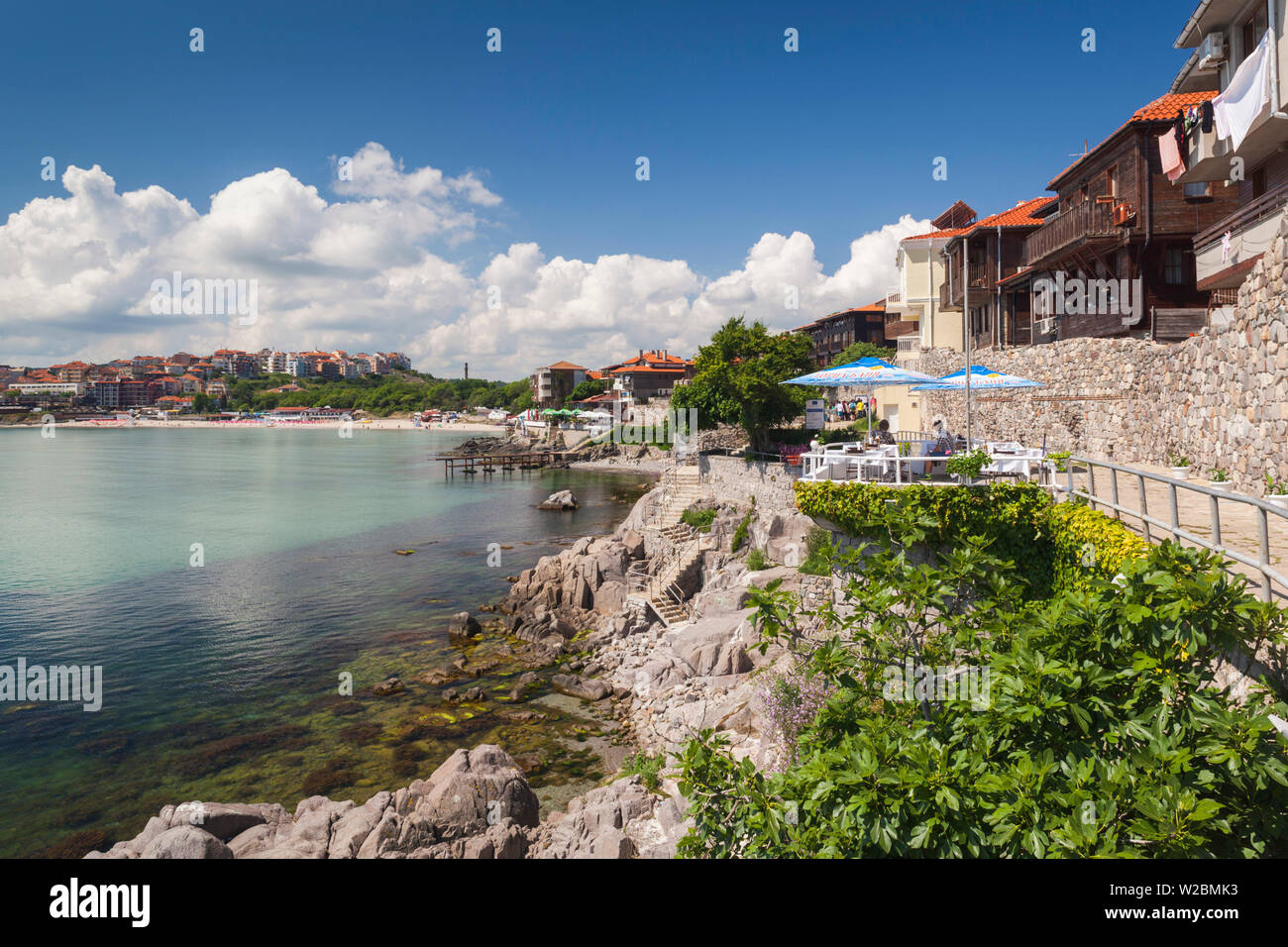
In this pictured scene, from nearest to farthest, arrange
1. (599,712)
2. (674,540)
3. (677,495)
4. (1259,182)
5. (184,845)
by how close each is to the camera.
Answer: (184,845)
(1259,182)
(599,712)
(674,540)
(677,495)

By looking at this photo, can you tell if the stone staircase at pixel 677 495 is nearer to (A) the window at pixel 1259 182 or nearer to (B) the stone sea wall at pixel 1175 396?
(B) the stone sea wall at pixel 1175 396

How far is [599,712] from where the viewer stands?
65.7ft

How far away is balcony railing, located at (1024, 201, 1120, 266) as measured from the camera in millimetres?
28344

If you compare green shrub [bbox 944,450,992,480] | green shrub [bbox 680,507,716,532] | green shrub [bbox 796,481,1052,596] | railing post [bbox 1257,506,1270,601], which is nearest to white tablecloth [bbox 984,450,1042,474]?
green shrub [bbox 944,450,992,480]

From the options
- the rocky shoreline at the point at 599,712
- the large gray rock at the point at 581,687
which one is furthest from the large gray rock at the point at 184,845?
the large gray rock at the point at 581,687

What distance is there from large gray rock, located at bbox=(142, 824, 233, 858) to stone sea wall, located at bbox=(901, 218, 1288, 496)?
20.9 m

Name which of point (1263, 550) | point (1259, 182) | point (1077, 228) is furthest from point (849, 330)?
point (1263, 550)

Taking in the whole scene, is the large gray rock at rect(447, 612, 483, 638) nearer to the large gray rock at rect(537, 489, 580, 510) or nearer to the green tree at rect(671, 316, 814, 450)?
the green tree at rect(671, 316, 814, 450)

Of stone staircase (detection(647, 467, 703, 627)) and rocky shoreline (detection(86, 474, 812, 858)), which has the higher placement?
stone staircase (detection(647, 467, 703, 627))

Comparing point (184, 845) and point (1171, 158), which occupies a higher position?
point (1171, 158)

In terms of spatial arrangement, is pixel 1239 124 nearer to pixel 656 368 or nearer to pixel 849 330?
pixel 849 330

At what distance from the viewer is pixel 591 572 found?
29.2 meters

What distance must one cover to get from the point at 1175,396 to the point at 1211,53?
31.2 ft
